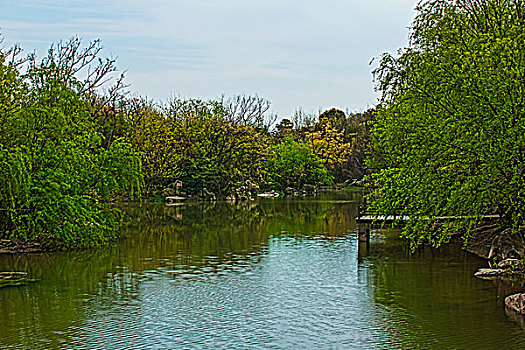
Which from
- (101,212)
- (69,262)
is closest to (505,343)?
(69,262)

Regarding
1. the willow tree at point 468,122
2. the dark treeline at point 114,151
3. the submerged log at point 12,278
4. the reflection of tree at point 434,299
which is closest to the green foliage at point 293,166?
the dark treeline at point 114,151

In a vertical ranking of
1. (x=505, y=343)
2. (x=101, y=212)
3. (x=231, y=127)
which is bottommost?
(x=505, y=343)

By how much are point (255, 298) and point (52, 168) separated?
9297 millimetres

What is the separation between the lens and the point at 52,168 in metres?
20.5

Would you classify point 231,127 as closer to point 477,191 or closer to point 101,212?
point 101,212

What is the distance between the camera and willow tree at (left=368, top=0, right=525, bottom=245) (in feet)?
44.6

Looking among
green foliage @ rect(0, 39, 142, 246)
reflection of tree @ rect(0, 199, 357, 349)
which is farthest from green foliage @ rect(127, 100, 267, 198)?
green foliage @ rect(0, 39, 142, 246)

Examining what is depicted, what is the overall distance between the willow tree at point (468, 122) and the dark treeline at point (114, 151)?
9634 mm

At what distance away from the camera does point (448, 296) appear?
14.4 m

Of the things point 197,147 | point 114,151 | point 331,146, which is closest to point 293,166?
point 331,146

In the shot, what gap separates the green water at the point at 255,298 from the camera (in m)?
11.2

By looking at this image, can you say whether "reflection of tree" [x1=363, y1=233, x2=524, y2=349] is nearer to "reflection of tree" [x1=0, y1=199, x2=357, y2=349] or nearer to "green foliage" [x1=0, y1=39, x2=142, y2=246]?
"reflection of tree" [x1=0, y1=199, x2=357, y2=349]

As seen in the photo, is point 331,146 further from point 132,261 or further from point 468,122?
point 468,122

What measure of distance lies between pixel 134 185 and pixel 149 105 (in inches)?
1425
